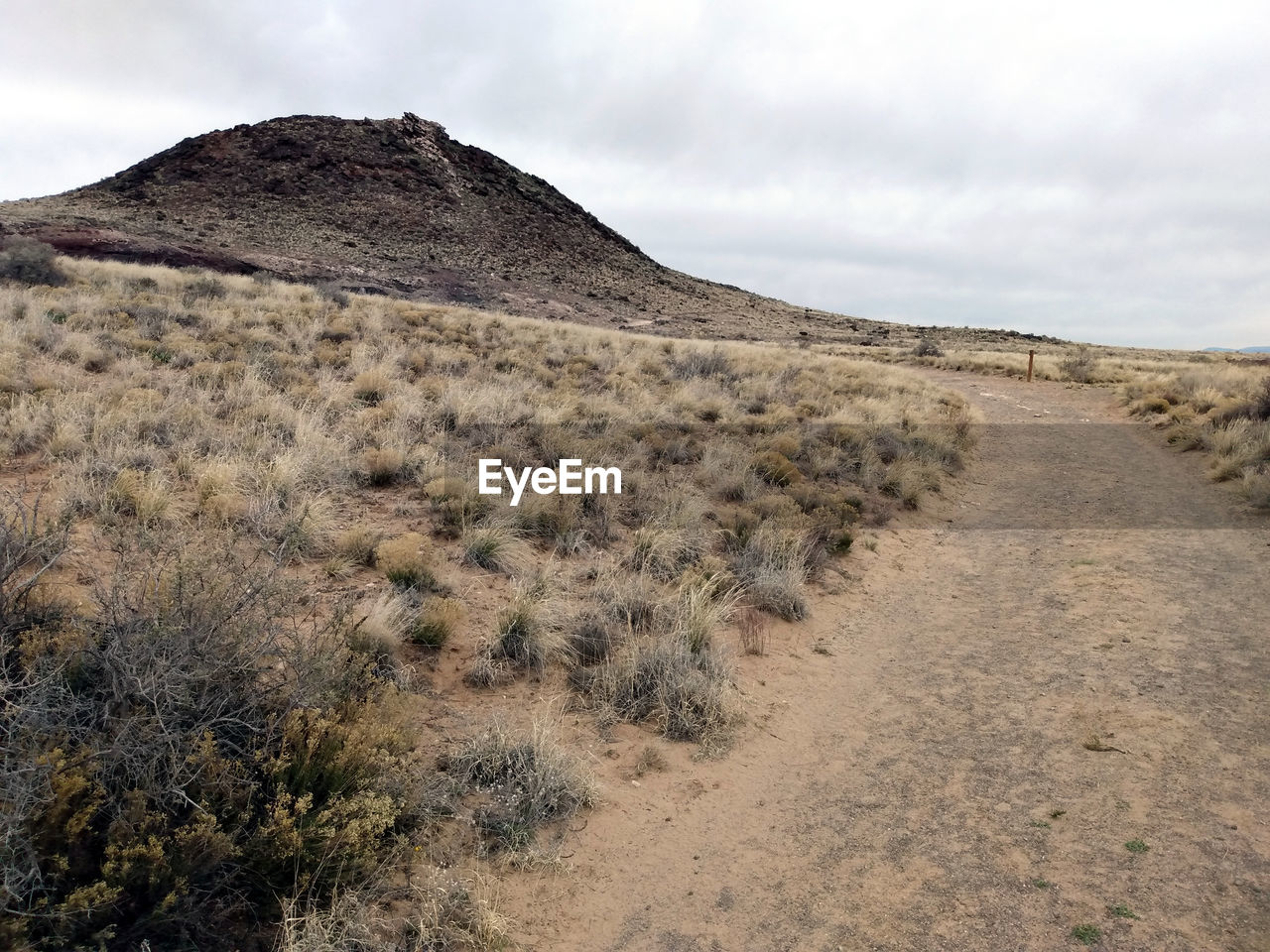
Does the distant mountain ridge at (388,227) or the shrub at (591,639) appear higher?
the distant mountain ridge at (388,227)

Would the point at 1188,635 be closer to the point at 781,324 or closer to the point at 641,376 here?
the point at 641,376

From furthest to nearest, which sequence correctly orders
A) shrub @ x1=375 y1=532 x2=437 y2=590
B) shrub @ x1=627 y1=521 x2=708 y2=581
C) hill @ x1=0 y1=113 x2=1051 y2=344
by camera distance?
hill @ x1=0 y1=113 x2=1051 y2=344 < shrub @ x1=627 y1=521 x2=708 y2=581 < shrub @ x1=375 y1=532 x2=437 y2=590

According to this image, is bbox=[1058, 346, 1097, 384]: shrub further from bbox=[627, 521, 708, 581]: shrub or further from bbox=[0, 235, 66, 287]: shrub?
bbox=[0, 235, 66, 287]: shrub

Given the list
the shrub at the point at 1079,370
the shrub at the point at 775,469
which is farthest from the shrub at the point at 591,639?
the shrub at the point at 1079,370

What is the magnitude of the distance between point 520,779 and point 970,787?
110 inches

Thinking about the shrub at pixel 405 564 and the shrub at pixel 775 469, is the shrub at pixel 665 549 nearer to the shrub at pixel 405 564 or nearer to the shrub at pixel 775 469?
the shrub at pixel 405 564

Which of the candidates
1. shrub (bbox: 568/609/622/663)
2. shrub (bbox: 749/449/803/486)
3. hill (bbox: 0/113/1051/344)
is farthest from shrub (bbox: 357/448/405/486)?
hill (bbox: 0/113/1051/344)

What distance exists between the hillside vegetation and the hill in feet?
82.6

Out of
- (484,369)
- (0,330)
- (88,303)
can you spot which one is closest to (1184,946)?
(484,369)

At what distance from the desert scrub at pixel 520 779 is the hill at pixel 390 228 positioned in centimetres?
3243

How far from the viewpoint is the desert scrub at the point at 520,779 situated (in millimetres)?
→ 4152

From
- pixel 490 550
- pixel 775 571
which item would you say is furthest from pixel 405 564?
pixel 775 571

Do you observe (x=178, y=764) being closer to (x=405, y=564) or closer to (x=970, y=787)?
(x=405, y=564)

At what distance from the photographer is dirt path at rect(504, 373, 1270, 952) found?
12.1 feet
